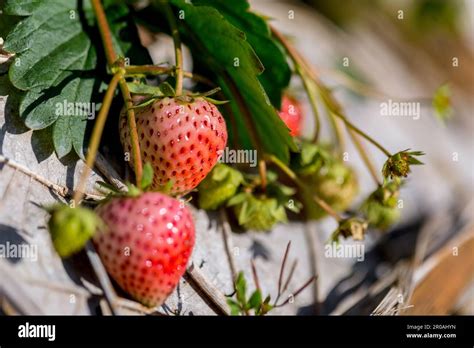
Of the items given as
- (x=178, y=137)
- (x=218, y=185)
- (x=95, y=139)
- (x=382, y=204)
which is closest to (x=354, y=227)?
(x=382, y=204)

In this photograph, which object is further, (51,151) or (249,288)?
(249,288)

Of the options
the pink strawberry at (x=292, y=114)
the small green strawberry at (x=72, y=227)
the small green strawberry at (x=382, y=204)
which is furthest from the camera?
the pink strawberry at (x=292, y=114)

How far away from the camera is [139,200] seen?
2.32 feet

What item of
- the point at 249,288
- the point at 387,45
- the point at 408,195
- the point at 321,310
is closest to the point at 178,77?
the point at 249,288

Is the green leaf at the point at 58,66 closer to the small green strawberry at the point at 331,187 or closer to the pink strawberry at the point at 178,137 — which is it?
the pink strawberry at the point at 178,137

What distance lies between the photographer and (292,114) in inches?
43.1

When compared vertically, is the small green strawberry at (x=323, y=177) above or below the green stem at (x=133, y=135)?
below

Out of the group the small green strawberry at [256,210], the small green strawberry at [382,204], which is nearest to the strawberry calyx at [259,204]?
the small green strawberry at [256,210]

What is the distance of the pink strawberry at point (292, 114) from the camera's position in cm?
108

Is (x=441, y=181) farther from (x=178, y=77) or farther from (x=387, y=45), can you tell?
(x=178, y=77)

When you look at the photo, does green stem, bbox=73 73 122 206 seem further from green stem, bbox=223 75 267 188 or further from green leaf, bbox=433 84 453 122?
green leaf, bbox=433 84 453 122

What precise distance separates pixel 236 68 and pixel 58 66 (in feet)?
0.74

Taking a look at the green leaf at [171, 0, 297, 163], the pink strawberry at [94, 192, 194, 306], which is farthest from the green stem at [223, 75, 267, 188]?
the pink strawberry at [94, 192, 194, 306]

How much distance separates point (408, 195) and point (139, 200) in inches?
32.5
